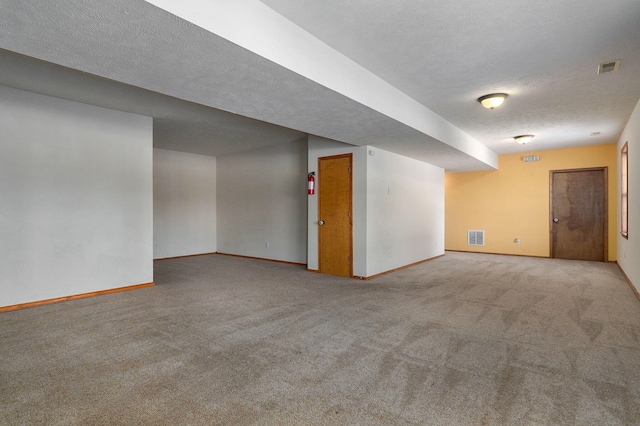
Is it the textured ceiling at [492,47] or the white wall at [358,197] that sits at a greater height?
the textured ceiling at [492,47]

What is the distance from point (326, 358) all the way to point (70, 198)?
419cm

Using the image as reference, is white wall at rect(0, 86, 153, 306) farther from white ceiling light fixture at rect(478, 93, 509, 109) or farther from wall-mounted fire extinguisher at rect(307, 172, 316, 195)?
white ceiling light fixture at rect(478, 93, 509, 109)

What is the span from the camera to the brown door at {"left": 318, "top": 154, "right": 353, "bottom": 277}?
20.0 ft

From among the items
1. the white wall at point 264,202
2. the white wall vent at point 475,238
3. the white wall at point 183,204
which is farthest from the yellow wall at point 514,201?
the white wall at point 183,204

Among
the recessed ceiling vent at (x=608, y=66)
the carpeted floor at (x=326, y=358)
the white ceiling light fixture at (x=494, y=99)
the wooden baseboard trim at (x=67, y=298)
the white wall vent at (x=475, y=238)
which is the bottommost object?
the carpeted floor at (x=326, y=358)

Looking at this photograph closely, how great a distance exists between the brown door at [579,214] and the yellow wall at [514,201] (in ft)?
0.42

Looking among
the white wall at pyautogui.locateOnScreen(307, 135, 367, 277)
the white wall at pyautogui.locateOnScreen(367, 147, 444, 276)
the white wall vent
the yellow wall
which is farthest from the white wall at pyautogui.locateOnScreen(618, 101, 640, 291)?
the white wall vent

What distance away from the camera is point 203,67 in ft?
8.65

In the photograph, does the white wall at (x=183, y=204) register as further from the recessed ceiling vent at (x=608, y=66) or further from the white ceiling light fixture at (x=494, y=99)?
the recessed ceiling vent at (x=608, y=66)

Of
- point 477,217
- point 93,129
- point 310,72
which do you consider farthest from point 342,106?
point 477,217

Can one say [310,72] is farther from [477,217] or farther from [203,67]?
[477,217]

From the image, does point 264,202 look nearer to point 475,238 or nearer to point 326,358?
point 326,358

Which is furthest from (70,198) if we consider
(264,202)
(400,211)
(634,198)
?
(634,198)

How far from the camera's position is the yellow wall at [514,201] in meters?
7.70
